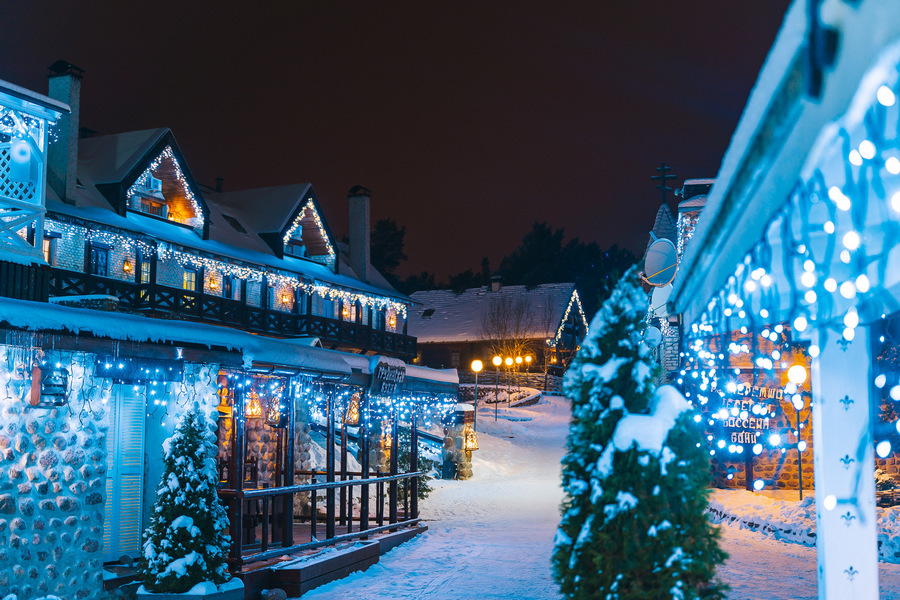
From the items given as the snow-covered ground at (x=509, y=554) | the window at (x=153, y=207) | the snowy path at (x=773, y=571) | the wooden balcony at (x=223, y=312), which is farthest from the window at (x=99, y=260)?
the snowy path at (x=773, y=571)

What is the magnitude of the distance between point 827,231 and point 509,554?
9.90 m

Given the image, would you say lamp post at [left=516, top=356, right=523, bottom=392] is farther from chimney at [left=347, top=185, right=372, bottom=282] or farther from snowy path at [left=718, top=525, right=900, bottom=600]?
snowy path at [left=718, top=525, right=900, bottom=600]

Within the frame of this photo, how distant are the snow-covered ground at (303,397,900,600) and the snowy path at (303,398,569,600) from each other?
0.05 feet

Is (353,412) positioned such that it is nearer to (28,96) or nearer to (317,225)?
(28,96)

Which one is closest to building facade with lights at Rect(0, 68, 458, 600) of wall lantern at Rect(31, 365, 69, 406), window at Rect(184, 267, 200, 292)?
wall lantern at Rect(31, 365, 69, 406)

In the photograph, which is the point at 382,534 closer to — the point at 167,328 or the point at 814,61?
the point at 167,328

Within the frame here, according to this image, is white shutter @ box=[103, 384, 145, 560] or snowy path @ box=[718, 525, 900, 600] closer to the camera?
snowy path @ box=[718, 525, 900, 600]

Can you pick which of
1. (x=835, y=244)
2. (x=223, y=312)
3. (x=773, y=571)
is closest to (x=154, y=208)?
(x=223, y=312)

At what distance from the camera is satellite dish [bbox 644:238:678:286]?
12148 millimetres

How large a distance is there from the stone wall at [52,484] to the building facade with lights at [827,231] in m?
6.31

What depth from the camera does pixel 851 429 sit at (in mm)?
4801

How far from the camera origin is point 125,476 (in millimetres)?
10438

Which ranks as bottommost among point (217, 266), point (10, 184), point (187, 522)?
point (187, 522)

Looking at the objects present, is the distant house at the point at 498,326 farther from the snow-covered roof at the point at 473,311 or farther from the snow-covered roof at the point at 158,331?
the snow-covered roof at the point at 158,331
